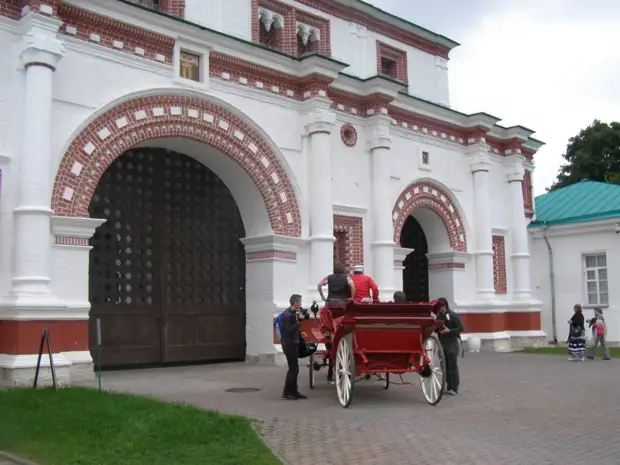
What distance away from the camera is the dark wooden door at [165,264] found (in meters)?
14.0

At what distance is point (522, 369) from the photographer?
46.1 feet

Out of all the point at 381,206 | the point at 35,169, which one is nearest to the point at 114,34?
the point at 35,169

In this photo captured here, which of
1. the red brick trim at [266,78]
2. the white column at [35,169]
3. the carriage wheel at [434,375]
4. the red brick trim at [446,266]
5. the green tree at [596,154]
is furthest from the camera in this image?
the green tree at [596,154]

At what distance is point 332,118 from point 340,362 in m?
7.98

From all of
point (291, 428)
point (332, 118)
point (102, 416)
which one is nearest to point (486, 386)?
point (291, 428)

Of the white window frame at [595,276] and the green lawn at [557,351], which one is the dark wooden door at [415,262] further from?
the white window frame at [595,276]

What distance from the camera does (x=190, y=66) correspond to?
14.1m

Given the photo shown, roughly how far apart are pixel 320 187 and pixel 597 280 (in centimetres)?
1145

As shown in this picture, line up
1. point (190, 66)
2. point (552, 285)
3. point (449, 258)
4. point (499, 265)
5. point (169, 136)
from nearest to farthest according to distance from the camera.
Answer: point (169, 136) < point (190, 66) < point (449, 258) < point (499, 265) < point (552, 285)

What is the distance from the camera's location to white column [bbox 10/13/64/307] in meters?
11.0

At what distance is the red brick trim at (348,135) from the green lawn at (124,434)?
9908 mm

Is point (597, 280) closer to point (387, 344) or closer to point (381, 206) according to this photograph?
point (381, 206)

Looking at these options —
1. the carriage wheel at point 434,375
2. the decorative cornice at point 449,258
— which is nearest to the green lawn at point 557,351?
the decorative cornice at point 449,258

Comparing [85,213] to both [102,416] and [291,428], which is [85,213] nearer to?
[102,416]
